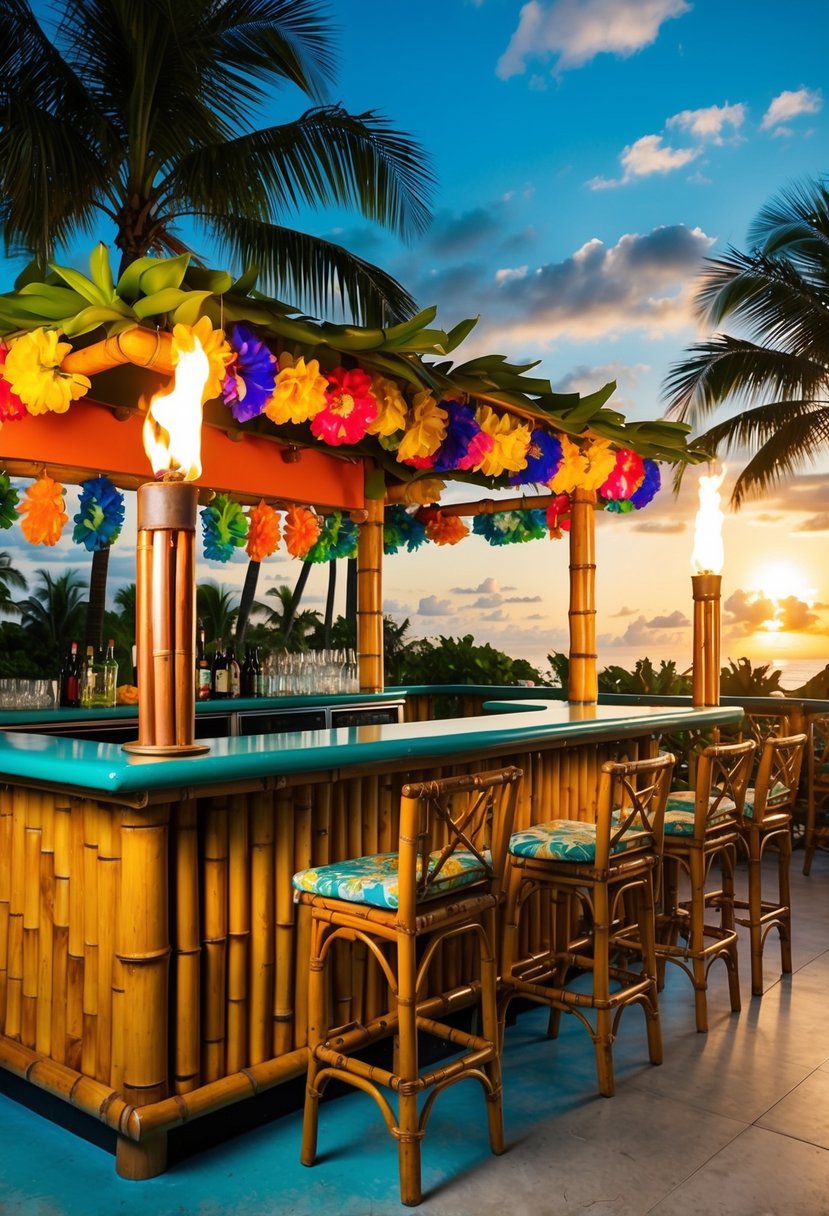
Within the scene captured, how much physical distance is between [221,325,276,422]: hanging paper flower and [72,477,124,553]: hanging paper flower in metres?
1.45

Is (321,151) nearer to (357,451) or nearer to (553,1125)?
(357,451)

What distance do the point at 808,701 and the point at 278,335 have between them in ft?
15.0

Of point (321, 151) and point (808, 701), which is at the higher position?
point (321, 151)

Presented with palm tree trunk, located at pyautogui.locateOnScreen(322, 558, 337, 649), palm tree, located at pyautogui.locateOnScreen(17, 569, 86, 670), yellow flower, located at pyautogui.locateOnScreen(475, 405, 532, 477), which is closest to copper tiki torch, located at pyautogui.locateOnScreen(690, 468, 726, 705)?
yellow flower, located at pyautogui.locateOnScreen(475, 405, 532, 477)

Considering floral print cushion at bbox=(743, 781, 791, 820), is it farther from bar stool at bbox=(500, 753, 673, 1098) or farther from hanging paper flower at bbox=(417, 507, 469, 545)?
hanging paper flower at bbox=(417, 507, 469, 545)

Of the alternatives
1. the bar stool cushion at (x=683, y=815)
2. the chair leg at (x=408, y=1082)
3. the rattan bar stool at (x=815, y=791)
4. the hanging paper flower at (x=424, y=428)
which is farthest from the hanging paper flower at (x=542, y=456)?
the rattan bar stool at (x=815, y=791)

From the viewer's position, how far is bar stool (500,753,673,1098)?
9.74 ft

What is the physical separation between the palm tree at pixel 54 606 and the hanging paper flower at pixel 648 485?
44.2ft

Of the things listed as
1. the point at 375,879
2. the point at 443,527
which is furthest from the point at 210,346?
the point at 443,527

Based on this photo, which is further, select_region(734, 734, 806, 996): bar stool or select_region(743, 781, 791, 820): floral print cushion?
select_region(743, 781, 791, 820): floral print cushion

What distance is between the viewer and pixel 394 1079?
7.84 feet

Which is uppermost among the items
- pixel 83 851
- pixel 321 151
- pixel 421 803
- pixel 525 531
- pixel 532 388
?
A: pixel 321 151

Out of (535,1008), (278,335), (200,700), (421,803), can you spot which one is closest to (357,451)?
(200,700)

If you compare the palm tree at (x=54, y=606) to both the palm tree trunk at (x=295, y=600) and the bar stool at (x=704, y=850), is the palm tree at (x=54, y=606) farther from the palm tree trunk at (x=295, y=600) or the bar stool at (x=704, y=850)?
the bar stool at (x=704, y=850)
